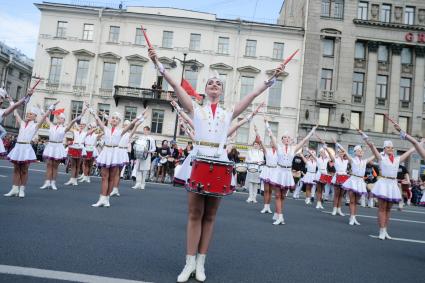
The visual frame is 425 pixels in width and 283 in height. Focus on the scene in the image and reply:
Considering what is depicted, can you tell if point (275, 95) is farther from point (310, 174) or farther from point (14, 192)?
point (14, 192)

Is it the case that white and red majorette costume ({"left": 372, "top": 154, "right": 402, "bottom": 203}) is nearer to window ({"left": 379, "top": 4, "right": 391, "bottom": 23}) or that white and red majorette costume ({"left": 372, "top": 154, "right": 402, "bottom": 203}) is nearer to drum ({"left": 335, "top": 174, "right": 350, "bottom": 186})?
drum ({"left": 335, "top": 174, "right": 350, "bottom": 186})

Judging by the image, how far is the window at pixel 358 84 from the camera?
36.7 meters

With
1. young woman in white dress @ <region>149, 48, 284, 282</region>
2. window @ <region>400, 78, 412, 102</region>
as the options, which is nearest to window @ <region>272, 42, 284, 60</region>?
window @ <region>400, 78, 412, 102</region>

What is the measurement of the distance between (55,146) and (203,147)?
8.89 m

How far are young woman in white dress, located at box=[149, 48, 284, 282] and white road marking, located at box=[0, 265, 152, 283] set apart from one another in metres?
0.79

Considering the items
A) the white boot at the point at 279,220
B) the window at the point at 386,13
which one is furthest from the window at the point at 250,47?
the white boot at the point at 279,220

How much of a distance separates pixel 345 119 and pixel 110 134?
103ft

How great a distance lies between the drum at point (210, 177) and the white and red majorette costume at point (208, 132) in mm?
165

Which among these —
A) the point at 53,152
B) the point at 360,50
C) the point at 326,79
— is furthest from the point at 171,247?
the point at 360,50

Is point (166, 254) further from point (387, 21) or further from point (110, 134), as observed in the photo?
point (387, 21)

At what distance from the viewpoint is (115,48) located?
3706 cm

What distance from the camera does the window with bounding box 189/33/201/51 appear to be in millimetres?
36969

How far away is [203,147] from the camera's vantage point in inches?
165

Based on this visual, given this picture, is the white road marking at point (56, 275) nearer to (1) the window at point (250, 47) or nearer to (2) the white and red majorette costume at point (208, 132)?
(2) the white and red majorette costume at point (208, 132)
